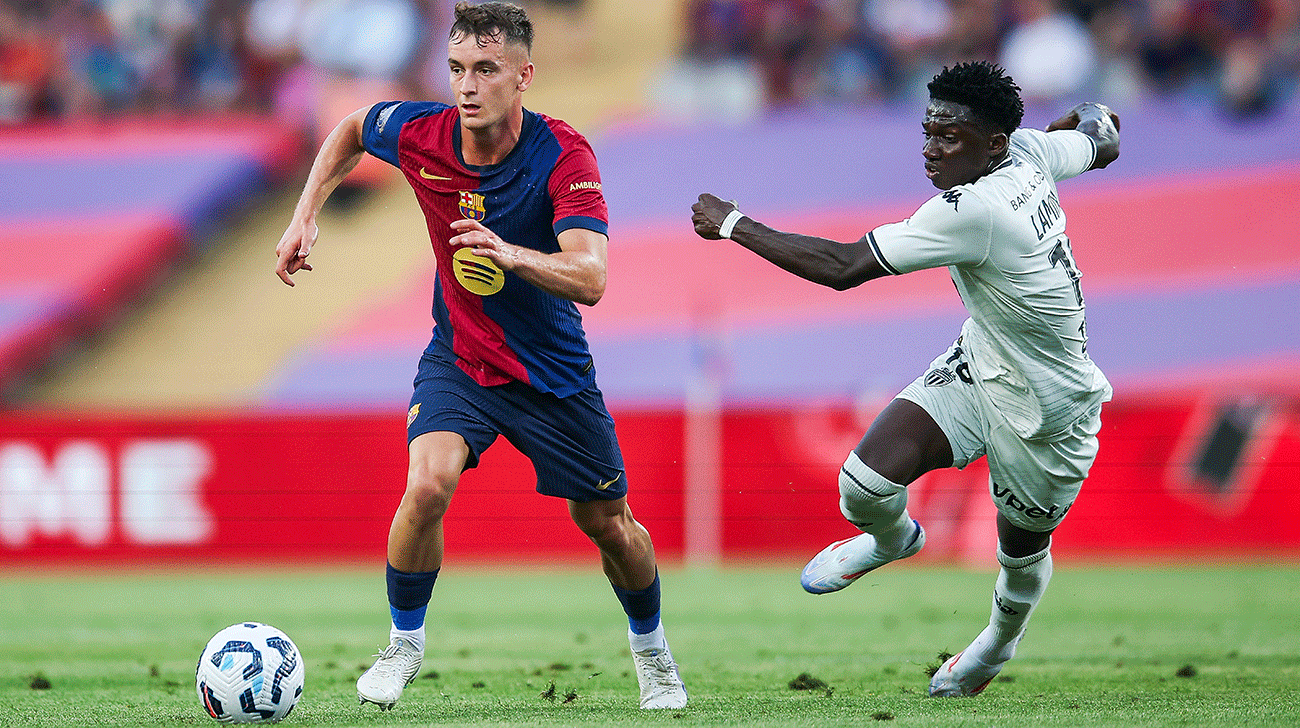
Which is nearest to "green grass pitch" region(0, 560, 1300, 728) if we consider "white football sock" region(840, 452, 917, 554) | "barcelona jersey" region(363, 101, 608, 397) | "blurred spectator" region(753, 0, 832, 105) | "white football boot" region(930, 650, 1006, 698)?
"white football boot" region(930, 650, 1006, 698)

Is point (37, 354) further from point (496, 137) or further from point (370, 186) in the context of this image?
point (496, 137)

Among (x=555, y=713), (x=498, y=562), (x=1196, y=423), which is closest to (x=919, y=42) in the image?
(x=1196, y=423)

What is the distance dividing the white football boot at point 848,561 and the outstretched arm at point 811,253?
137 cm

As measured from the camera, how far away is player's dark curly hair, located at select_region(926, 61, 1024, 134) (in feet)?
18.5

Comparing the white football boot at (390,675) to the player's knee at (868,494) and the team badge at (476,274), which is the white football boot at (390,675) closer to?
the team badge at (476,274)

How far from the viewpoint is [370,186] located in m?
21.7

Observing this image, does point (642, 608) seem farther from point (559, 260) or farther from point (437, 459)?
point (559, 260)

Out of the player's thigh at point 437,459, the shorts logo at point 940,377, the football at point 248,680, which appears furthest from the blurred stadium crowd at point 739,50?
the football at point 248,680

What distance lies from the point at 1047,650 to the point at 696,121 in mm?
13861

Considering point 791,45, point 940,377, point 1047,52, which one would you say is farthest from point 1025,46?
point 940,377

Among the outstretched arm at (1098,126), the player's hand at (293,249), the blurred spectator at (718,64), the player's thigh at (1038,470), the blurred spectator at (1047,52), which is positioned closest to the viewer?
the player's hand at (293,249)

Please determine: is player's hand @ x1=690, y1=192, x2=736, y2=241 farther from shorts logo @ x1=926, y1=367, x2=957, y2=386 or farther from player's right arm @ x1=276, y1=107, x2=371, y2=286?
player's right arm @ x1=276, y1=107, x2=371, y2=286

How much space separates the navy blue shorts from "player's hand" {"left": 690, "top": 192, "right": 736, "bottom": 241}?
89cm

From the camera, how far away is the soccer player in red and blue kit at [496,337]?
223 inches
